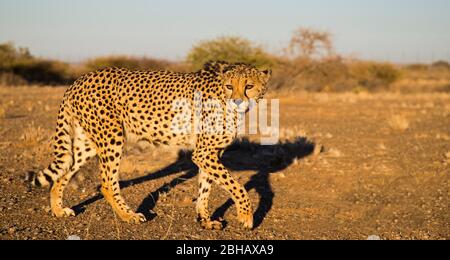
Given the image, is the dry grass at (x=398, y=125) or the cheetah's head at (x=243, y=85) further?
the dry grass at (x=398, y=125)

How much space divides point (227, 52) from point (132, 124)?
71.2 ft

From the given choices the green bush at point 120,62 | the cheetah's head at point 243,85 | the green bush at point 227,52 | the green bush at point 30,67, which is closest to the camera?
the cheetah's head at point 243,85

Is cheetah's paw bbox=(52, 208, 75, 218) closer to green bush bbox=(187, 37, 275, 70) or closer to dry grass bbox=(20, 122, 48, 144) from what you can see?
dry grass bbox=(20, 122, 48, 144)

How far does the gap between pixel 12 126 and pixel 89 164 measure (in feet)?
13.2

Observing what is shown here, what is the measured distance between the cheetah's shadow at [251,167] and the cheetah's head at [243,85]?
1207 mm

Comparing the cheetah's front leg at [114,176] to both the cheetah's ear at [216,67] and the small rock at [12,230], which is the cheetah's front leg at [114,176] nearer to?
the small rock at [12,230]

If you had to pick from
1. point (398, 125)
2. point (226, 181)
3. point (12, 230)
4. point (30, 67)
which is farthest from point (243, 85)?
point (30, 67)

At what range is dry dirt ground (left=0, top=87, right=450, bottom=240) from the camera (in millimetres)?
5062

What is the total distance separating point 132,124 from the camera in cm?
532

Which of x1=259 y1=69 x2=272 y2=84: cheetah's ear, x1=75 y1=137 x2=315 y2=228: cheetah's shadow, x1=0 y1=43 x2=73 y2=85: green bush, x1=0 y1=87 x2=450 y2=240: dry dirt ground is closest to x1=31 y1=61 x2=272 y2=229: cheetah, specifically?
x1=259 y1=69 x2=272 y2=84: cheetah's ear

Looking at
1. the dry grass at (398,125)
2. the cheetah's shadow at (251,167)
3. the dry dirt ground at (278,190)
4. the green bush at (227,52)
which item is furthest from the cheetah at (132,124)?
the green bush at (227,52)

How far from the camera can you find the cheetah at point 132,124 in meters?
5.09

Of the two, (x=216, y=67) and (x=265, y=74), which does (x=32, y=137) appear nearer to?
(x=216, y=67)

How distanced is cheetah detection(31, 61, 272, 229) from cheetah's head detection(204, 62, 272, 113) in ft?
0.03
